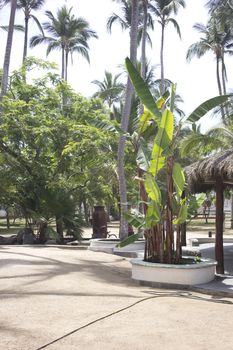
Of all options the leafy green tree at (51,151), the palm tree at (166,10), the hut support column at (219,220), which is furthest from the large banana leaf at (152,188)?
the palm tree at (166,10)

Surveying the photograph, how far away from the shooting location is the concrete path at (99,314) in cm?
573

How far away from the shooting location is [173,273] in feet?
33.7

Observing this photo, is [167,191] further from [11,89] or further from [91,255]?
[11,89]

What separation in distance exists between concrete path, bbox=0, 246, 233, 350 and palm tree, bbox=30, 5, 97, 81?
1165 inches

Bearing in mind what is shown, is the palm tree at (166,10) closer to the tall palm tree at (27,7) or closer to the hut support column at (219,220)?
the tall palm tree at (27,7)

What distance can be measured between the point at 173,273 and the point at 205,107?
140 inches

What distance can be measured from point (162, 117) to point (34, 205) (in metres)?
11.3

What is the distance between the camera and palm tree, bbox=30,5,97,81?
3803cm

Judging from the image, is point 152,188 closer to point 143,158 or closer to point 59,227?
point 143,158

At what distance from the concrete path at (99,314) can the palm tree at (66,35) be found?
29.6 m

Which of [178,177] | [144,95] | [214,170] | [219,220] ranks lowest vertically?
[219,220]

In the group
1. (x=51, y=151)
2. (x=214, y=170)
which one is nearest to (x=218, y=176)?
(x=214, y=170)

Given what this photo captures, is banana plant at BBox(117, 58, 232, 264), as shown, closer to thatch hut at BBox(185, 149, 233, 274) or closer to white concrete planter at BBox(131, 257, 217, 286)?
white concrete planter at BBox(131, 257, 217, 286)

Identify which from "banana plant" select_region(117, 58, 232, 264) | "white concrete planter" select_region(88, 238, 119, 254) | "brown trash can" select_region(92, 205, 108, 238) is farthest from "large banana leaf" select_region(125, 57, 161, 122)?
"brown trash can" select_region(92, 205, 108, 238)
